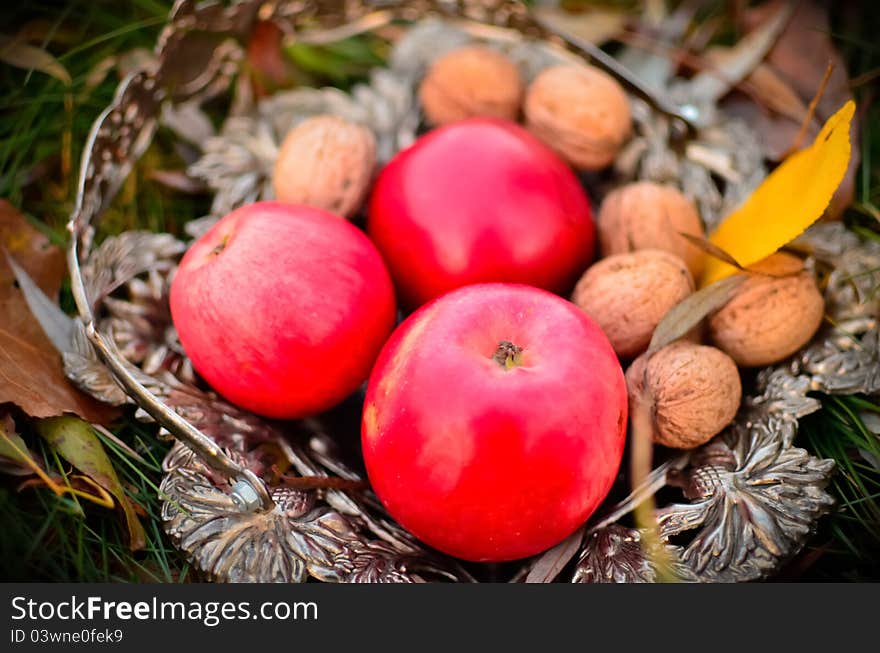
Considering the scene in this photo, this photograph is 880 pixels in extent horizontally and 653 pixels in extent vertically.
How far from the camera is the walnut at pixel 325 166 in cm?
113

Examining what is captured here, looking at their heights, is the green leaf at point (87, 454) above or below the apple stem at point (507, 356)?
below

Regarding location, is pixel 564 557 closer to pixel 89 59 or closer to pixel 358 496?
pixel 358 496

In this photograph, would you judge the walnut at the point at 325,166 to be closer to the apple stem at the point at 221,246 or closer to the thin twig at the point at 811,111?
the apple stem at the point at 221,246

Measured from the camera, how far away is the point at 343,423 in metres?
1.15

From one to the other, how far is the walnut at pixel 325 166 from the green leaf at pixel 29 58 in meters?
0.42

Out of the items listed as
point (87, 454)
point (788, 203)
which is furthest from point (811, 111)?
point (87, 454)

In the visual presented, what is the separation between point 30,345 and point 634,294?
76cm

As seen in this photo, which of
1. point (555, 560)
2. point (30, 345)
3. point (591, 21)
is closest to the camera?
point (555, 560)

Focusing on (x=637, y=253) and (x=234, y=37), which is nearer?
(x=637, y=253)

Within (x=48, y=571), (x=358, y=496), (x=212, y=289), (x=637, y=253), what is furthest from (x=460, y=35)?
(x=48, y=571)

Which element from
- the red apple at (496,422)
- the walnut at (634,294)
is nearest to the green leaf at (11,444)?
the red apple at (496,422)

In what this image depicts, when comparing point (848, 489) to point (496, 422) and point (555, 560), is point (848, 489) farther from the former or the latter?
point (496, 422)

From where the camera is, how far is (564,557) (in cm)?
93

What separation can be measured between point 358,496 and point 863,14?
4.28 ft
